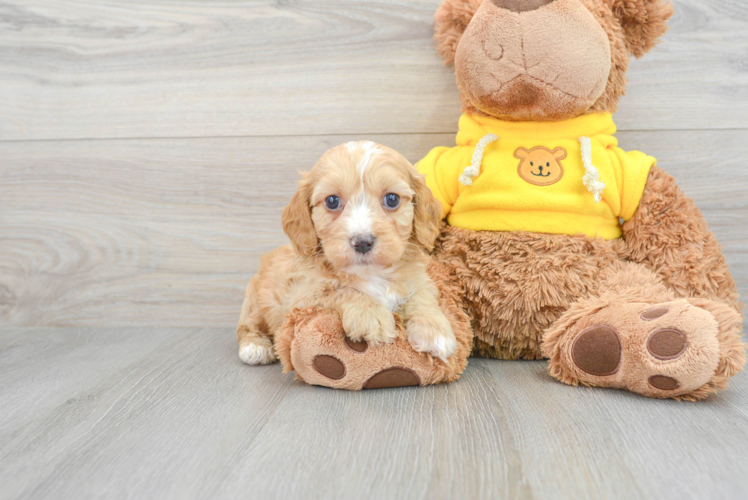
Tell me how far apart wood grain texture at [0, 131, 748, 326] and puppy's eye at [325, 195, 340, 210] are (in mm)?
649

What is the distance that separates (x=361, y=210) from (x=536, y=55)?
0.59 metres

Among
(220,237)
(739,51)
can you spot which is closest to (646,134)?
(739,51)

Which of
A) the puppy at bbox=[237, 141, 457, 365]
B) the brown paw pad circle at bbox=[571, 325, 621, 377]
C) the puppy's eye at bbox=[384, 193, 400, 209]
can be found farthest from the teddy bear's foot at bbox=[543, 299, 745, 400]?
the puppy's eye at bbox=[384, 193, 400, 209]

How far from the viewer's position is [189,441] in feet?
3.58

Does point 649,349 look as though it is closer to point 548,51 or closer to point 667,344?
point 667,344

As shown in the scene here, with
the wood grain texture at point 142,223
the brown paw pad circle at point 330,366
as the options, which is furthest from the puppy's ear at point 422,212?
the wood grain texture at point 142,223

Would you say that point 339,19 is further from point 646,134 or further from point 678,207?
point 678,207

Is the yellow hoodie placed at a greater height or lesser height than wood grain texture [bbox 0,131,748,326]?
greater

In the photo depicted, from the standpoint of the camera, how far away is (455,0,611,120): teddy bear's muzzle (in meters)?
1.36

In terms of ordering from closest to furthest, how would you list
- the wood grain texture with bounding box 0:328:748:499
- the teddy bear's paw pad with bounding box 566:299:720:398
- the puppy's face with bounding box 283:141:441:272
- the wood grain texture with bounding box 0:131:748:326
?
the wood grain texture with bounding box 0:328:748:499 → the teddy bear's paw pad with bounding box 566:299:720:398 → the puppy's face with bounding box 283:141:441:272 → the wood grain texture with bounding box 0:131:748:326

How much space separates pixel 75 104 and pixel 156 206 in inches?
18.8

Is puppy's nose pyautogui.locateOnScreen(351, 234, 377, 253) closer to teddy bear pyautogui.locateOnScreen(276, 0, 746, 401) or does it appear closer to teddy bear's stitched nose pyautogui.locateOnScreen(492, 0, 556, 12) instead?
teddy bear pyautogui.locateOnScreen(276, 0, 746, 401)

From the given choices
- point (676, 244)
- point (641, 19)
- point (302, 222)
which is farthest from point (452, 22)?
point (676, 244)

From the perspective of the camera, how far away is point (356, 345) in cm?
131
